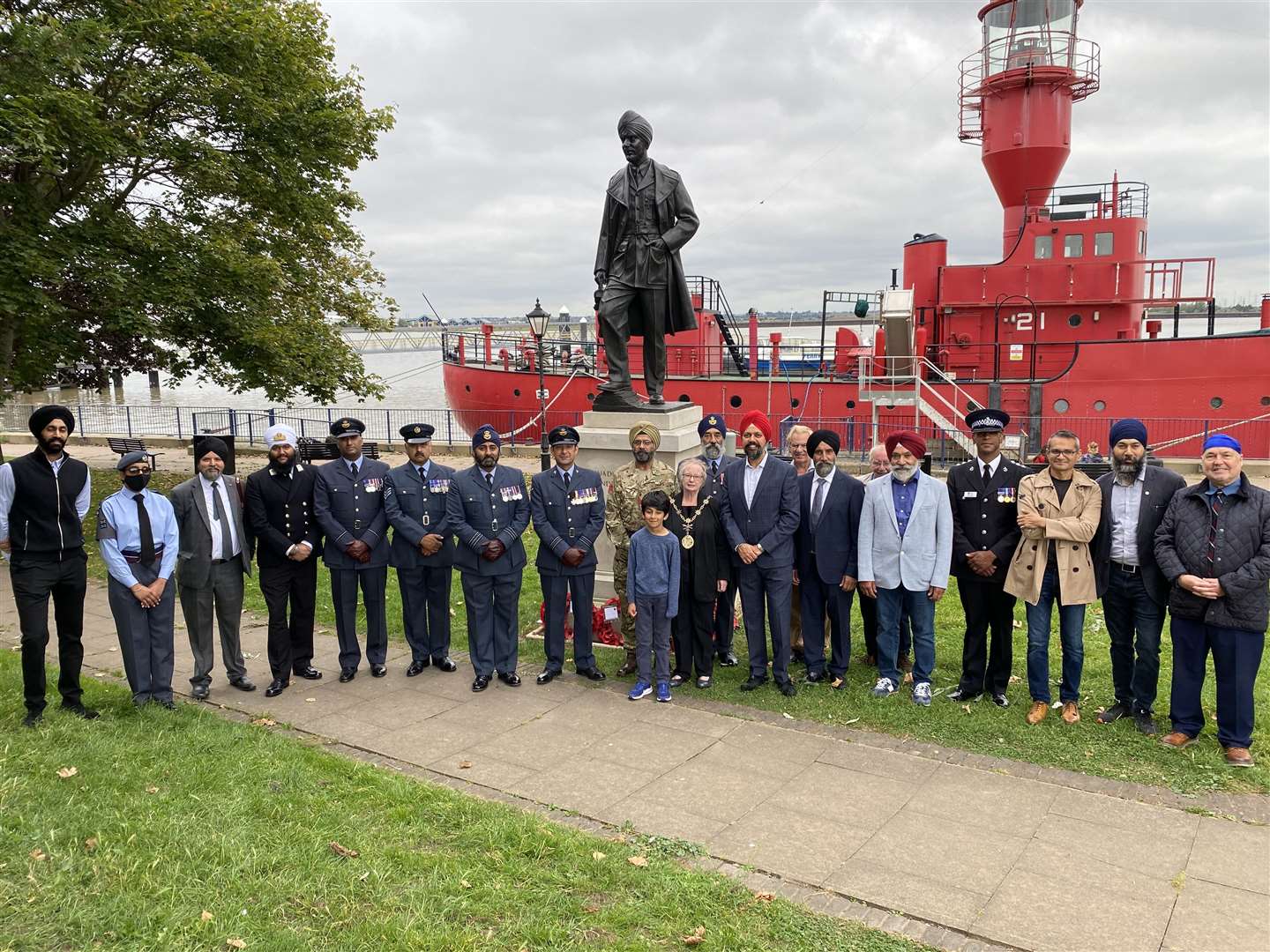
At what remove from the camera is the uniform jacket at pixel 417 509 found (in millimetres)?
6625

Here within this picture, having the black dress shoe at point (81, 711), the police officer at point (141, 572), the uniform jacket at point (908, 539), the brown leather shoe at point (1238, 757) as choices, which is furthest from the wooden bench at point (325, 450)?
the brown leather shoe at point (1238, 757)

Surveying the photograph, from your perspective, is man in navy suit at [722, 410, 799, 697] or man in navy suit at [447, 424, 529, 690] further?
man in navy suit at [447, 424, 529, 690]

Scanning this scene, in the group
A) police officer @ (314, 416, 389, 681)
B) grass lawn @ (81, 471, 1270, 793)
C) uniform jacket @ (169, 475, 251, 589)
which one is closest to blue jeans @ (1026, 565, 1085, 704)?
grass lawn @ (81, 471, 1270, 793)

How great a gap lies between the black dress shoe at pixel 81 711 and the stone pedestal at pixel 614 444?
12.8 ft

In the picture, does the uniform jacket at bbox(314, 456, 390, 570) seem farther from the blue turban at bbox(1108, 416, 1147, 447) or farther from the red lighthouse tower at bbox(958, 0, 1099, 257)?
the red lighthouse tower at bbox(958, 0, 1099, 257)

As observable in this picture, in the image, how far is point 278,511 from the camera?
639 cm

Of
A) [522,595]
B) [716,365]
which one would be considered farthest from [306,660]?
[716,365]

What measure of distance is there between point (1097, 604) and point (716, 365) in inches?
658

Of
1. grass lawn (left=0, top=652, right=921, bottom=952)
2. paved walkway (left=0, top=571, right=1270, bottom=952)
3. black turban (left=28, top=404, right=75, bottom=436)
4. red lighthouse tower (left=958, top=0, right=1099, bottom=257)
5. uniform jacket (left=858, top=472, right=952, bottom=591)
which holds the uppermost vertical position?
red lighthouse tower (left=958, top=0, right=1099, bottom=257)

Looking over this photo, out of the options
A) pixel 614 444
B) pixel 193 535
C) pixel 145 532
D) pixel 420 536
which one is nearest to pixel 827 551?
pixel 614 444

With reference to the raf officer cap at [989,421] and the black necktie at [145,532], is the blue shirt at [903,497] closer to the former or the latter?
the raf officer cap at [989,421]

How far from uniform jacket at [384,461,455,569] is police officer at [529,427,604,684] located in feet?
2.30

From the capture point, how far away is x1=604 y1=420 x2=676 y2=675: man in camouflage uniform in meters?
6.46

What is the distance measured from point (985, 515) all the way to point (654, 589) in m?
2.36
